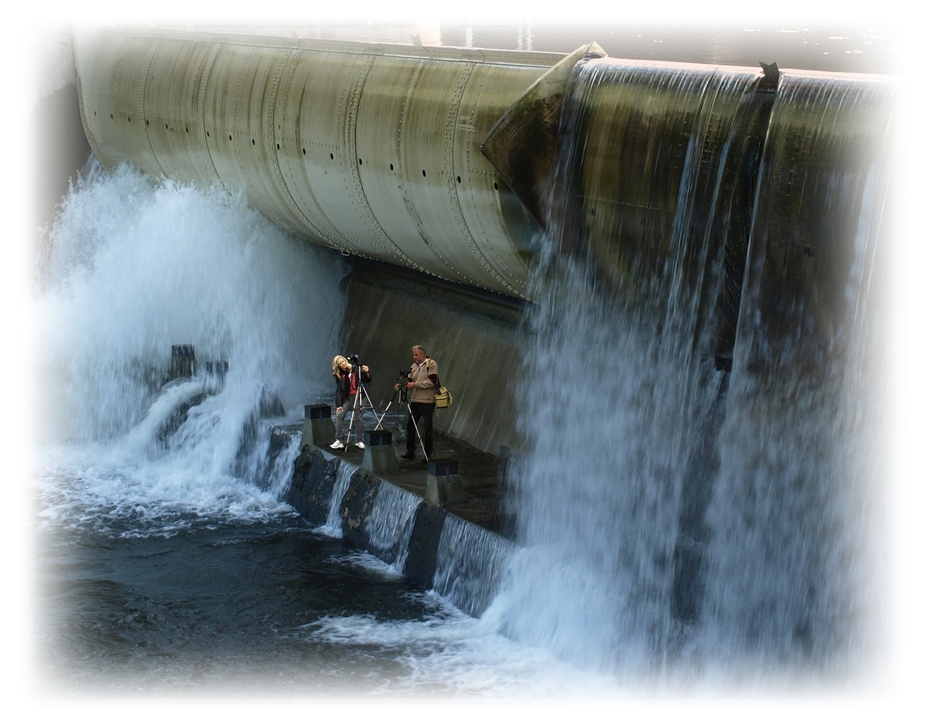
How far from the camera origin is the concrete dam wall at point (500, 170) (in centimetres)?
1074

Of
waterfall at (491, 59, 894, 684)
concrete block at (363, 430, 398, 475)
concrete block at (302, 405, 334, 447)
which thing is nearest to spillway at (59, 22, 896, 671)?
waterfall at (491, 59, 894, 684)

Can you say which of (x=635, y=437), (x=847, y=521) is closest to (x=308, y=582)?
(x=635, y=437)

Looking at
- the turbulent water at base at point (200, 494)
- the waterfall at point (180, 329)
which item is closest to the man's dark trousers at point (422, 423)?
the turbulent water at base at point (200, 494)

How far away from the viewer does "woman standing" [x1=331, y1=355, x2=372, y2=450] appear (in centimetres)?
1589

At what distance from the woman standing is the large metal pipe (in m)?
2.04

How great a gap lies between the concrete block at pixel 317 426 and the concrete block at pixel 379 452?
1.45 m

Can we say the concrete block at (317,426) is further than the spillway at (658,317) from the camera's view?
Yes

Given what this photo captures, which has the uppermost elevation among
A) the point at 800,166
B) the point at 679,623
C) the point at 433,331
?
the point at 800,166

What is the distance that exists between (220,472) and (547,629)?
703 cm

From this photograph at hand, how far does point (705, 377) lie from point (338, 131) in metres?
7.72

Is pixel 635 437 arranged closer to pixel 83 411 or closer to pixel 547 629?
pixel 547 629

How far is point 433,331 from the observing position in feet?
59.4

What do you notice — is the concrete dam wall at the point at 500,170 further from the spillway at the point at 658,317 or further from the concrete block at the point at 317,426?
the concrete block at the point at 317,426

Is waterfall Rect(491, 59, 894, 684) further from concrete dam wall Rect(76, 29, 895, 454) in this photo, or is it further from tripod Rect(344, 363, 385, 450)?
tripod Rect(344, 363, 385, 450)
